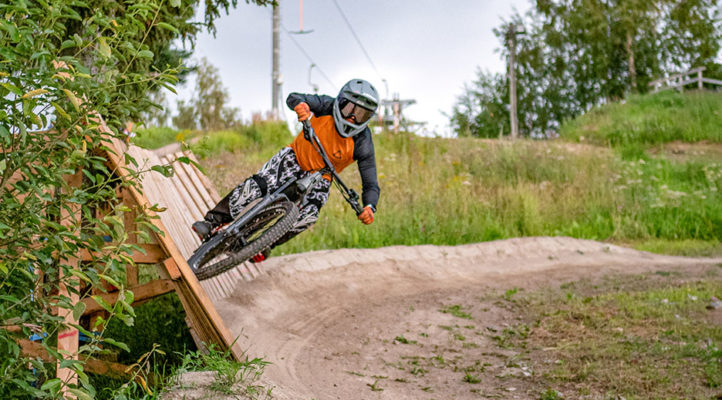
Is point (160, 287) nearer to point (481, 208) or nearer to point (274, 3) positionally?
point (274, 3)

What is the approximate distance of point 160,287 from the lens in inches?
175

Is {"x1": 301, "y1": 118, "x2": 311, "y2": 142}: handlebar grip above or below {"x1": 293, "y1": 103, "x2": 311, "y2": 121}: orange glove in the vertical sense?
below

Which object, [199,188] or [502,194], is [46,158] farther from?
[502,194]

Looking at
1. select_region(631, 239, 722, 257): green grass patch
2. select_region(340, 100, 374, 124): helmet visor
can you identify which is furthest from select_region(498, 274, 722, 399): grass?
select_region(631, 239, 722, 257): green grass patch

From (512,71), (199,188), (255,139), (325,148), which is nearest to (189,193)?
(199,188)

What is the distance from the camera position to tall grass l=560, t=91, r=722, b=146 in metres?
22.1

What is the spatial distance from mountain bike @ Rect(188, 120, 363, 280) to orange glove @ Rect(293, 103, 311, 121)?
8 centimetres

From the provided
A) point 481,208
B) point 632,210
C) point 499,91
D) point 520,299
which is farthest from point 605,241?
point 499,91

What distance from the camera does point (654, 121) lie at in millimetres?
23234

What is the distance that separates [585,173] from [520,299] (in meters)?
8.52

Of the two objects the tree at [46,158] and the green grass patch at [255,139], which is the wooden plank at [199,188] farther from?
the green grass patch at [255,139]

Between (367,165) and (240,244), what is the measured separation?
47.6 inches

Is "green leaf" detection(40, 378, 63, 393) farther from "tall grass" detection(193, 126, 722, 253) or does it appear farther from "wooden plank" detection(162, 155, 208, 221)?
"tall grass" detection(193, 126, 722, 253)

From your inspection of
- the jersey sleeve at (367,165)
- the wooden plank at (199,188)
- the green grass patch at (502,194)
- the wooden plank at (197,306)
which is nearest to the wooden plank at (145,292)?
the wooden plank at (197,306)
